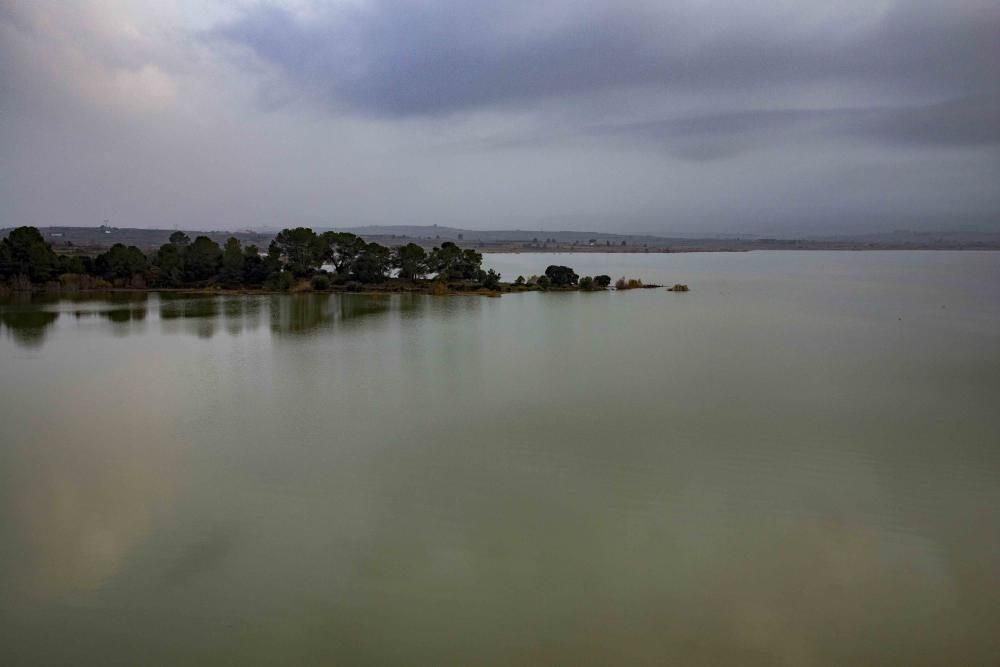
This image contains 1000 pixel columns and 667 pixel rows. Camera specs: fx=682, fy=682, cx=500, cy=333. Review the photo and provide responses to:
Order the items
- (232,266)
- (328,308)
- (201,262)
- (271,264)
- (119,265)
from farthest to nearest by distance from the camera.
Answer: (271,264), (201,262), (232,266), (119,265), (328,308)

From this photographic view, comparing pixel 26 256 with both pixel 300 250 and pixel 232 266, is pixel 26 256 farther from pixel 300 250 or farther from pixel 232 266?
pixel 300 250

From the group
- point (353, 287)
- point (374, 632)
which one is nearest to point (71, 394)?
point (374, 632)

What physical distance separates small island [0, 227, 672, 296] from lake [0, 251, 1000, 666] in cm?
1134

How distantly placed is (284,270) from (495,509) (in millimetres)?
19895

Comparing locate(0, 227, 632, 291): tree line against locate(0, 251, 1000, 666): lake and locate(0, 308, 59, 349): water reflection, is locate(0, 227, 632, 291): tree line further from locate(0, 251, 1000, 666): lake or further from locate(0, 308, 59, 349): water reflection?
locate(0, 251, 1000, 666): lake

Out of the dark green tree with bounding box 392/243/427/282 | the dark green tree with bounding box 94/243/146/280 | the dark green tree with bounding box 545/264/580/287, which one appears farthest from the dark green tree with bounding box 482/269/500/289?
the dark green tree with bounding box 94/243/146/280

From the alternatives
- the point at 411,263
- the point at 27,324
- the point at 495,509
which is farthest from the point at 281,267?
the point at 495,509

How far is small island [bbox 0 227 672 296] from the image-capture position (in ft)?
71.7

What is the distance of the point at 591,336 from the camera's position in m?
13.9

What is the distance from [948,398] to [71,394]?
11.5 m

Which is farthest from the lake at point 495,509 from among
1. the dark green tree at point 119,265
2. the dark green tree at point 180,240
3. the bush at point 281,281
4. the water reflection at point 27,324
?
the dark green tree at point 180,240

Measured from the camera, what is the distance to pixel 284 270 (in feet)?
77.1

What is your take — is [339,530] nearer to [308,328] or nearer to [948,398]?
[948,398]

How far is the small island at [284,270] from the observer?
71.7 ft
